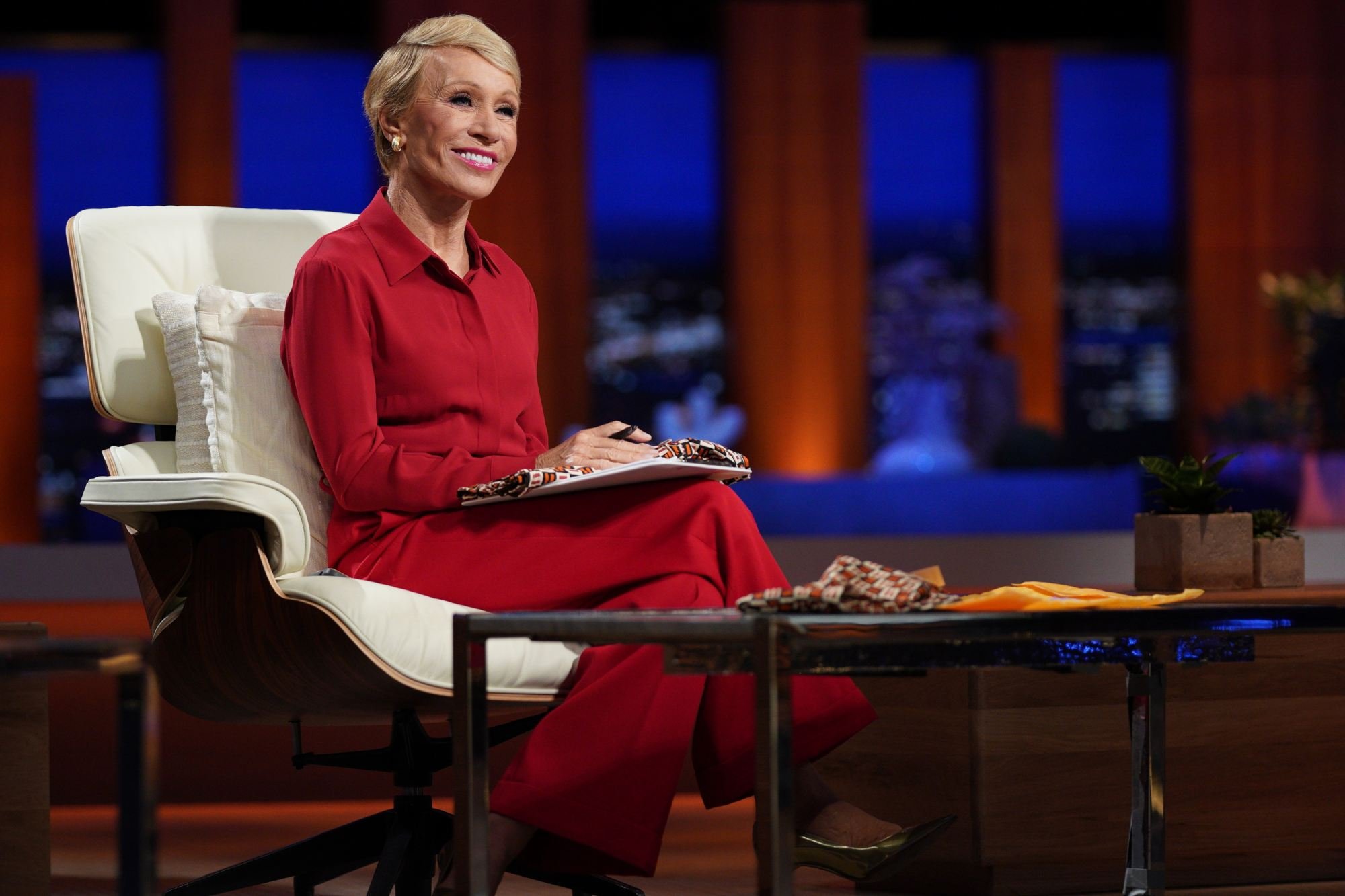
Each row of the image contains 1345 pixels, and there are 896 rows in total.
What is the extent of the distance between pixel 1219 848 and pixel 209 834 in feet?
5.84

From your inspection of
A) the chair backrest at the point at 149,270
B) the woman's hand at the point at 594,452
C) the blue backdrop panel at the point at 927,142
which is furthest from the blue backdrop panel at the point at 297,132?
the woman's hand at the point at 594,452

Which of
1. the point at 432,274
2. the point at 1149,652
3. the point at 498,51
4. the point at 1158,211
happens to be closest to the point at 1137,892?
the point at 1149,652

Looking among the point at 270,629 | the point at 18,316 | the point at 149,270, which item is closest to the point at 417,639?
the point at 270,629

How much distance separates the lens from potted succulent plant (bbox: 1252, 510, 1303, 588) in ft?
8.82

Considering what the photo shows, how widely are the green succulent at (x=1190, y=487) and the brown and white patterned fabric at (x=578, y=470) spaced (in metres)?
1.13

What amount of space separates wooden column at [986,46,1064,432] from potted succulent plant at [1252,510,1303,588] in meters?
5.76

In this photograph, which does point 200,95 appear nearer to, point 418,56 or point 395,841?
point 418,56

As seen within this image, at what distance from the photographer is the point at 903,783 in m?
2.51

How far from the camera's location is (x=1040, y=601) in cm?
155

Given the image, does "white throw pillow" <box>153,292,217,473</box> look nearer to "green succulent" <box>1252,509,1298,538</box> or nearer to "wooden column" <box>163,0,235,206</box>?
"green succulent" <box>1252,509,1298,538</box>

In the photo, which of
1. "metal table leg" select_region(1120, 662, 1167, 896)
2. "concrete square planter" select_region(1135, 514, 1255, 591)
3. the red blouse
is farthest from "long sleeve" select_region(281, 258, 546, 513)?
"concrete square planter" select_region(1135, 514, 1255, 591)

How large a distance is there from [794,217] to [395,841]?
21.2 feet

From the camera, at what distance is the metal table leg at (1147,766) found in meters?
1.99

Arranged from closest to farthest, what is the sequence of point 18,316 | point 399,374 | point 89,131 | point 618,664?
point 618,664 → point 399,374 → point 18,316 → point 89,131
